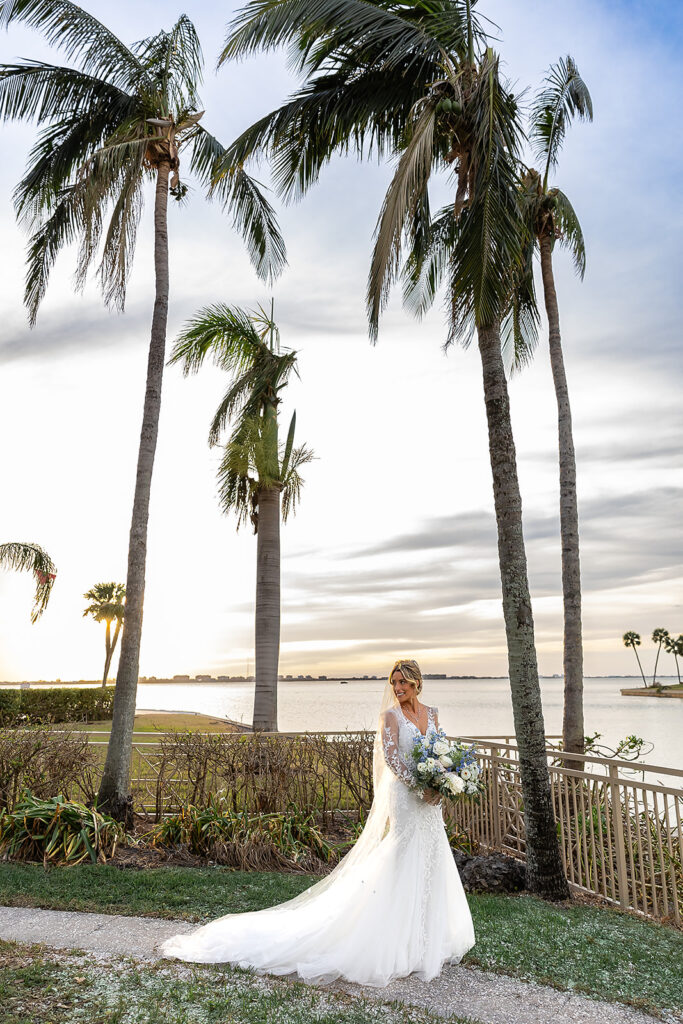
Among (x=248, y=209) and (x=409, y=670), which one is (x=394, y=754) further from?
(x=248, y=209)

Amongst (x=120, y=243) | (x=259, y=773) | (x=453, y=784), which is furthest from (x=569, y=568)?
(x=120, y=243)

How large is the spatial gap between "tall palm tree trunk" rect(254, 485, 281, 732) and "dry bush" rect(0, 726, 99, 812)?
6127 millimetres

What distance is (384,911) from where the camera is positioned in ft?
16.1

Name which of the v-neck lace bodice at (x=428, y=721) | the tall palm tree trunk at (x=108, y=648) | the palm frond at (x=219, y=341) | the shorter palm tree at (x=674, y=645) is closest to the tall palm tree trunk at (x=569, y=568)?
the palm frond at (x=219, y=341)

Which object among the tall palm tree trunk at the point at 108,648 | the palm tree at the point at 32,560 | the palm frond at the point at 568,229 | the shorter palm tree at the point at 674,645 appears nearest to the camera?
the palm frond at the point at 568,229

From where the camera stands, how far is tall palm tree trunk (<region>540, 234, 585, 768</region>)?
1196cm

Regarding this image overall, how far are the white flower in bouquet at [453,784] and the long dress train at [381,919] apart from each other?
27 centimetres

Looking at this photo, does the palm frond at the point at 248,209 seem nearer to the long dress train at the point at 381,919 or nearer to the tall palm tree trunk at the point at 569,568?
the tall palm tree trunk at the point at 569,568

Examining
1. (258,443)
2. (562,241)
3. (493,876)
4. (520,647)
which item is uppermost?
(562,241)

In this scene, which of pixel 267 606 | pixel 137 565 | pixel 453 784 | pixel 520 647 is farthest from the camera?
pixel 267 606

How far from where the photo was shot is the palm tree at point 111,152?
33.4 feet

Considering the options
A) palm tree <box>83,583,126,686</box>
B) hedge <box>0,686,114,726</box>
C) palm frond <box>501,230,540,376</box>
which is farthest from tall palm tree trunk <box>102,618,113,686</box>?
palm frond <box>501,230,540,376</box>

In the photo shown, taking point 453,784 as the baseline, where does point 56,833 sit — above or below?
below

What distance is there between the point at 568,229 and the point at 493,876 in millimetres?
11266
